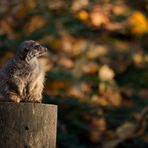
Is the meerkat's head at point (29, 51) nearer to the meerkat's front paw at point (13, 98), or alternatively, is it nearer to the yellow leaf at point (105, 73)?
the meerkat's front paw at point (13, 98)

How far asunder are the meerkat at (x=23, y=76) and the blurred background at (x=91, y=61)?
13.7 feet

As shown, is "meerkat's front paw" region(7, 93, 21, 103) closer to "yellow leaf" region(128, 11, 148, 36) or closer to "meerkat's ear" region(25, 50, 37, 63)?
"meerkat's ear" region(25, 50, 37, 63)

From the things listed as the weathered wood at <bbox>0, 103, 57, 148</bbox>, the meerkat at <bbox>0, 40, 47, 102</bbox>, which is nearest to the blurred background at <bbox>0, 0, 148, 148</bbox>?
the meerkat at <bbox>0, 40, 47, 102</bbox>

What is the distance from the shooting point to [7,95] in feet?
12.9

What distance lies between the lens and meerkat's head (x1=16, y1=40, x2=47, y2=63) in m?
3.94

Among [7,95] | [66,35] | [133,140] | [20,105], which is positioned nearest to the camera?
[20,105]

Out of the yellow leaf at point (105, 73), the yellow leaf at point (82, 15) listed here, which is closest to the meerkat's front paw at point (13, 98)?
the yellow leaf at point (105, 73)

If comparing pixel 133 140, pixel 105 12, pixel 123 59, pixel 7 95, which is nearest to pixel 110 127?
pixel 133 140

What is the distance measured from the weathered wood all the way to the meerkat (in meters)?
0.31

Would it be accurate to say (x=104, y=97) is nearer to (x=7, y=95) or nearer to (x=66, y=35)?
(x=66, y=35)

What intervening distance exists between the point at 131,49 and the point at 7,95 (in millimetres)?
5820

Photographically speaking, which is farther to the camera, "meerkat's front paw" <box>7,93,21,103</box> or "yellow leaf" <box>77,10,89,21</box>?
"yellow leaf" <box>77,10,89,21</box>

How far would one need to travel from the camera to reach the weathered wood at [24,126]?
3457mm

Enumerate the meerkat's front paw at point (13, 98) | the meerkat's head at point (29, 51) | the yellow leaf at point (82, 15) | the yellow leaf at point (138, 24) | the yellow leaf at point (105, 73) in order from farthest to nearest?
the yellow leaf at point (138, 24)
the yellow leaf at point (82, 15)
the yellow leaf at point (105, 73)
the meerkat's head at point (29, 51)
the meerkat's front paw at point (13, 98)
